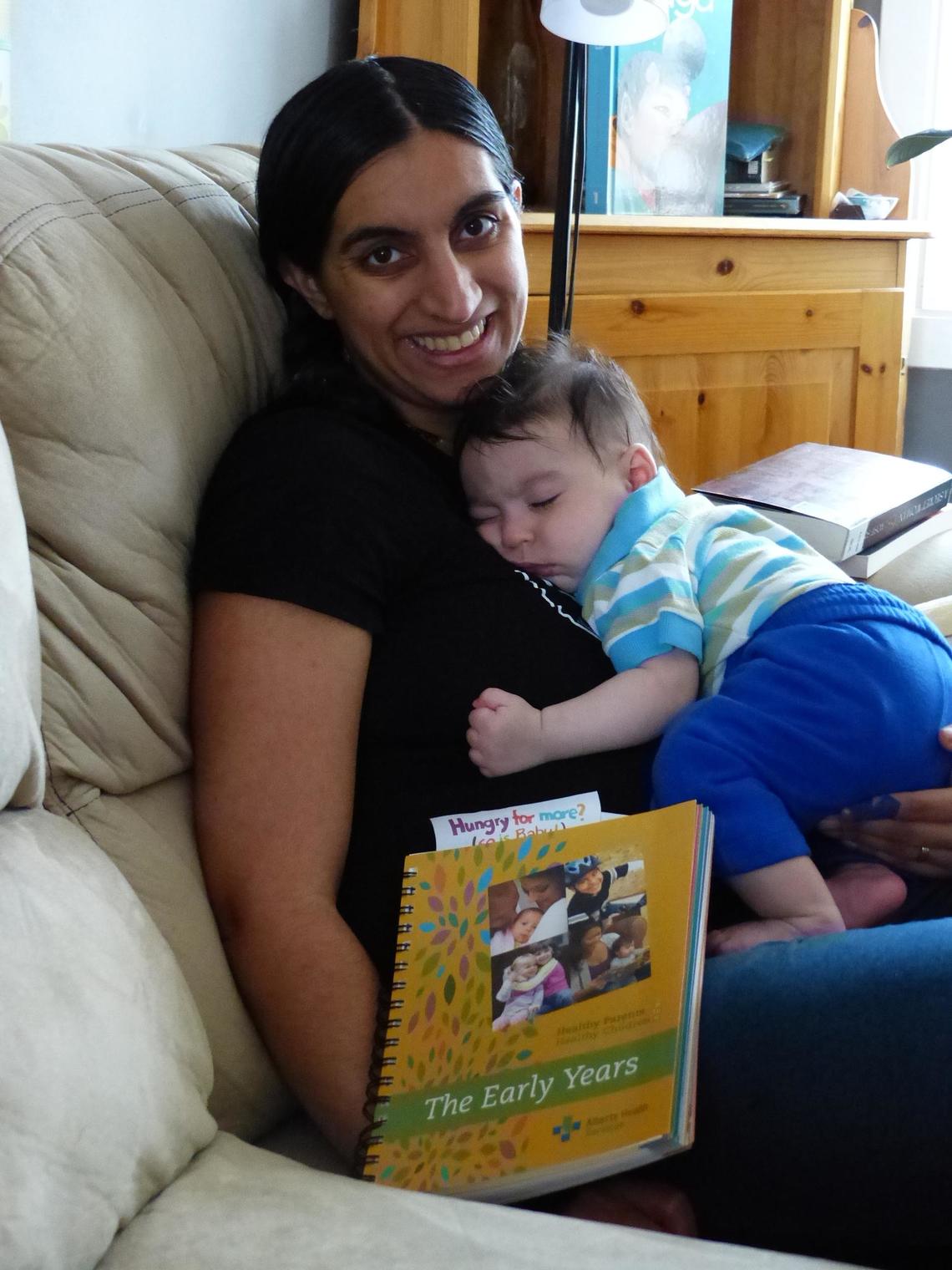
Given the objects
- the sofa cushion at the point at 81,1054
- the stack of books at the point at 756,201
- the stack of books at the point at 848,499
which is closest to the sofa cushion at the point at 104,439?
the sofa cushion at the point at 81,1054

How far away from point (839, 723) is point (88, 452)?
0.62 metres

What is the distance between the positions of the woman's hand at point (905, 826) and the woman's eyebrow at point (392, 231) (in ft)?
2.10

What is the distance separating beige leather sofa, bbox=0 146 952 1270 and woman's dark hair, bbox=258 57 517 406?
0.13 ft

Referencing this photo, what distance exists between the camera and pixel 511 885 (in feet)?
2.70

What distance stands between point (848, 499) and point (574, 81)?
0.71m

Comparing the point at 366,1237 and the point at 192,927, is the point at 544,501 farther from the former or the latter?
the point at 366,1237

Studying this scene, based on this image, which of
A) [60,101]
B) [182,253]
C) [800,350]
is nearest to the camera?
[182,253]

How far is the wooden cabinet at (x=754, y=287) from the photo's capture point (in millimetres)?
2049

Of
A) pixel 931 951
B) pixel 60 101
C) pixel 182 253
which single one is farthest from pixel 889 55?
pixel 931 951

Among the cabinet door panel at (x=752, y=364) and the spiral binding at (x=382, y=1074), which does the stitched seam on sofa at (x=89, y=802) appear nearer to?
the spiral binding at (x=382, y=1074)

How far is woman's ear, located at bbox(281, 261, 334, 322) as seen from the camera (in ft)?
4.03

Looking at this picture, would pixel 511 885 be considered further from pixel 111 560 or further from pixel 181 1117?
pixel 111 560

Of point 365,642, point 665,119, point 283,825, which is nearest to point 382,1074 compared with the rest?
point 283,825

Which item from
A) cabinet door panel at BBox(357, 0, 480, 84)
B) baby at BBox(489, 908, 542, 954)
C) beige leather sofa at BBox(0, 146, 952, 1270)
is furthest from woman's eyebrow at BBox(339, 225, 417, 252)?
cabinet door panel at BBox(357, 0, 480, 84)
